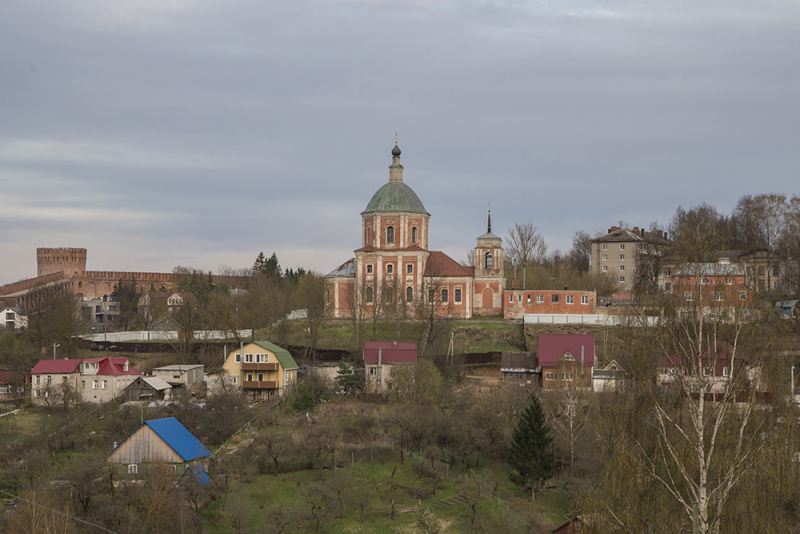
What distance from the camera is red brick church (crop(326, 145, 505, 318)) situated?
2429 inches

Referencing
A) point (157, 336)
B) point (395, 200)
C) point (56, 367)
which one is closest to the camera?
point (56, 367)

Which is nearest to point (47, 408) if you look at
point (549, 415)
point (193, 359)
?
point (193, 359)

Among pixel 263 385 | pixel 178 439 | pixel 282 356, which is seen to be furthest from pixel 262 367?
pixel 178 439

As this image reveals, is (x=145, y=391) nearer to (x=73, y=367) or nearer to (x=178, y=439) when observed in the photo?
(x=73, y=367)

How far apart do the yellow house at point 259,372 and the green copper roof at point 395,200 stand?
20.7m

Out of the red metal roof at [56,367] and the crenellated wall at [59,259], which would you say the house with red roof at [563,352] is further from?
the crenellated wall at [59,259]

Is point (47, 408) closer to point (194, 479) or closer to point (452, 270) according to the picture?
point (194, 479)

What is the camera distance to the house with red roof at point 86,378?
46719 mm

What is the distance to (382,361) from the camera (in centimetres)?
4703

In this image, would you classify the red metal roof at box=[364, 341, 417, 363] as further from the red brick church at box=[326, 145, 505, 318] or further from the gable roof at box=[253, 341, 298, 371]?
the red brick church at box=[326, 145, 505, 318]

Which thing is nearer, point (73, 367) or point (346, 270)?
point (73, 367)

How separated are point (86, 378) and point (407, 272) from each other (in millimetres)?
25096

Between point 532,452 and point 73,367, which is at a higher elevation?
point 73,367

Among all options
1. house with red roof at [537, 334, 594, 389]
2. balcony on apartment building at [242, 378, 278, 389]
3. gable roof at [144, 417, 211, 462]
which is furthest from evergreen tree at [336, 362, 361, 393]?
gable roof at [144, 417, 211, 462]
